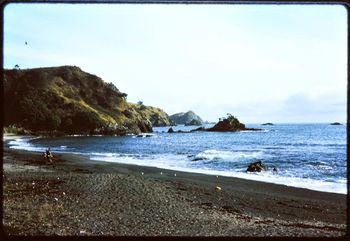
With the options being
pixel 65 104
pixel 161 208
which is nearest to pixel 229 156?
pixel 161 208

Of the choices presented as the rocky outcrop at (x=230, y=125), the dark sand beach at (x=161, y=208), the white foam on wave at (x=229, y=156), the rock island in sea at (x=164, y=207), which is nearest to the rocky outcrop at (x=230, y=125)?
the rocky outcrop at (x=230, y=125)

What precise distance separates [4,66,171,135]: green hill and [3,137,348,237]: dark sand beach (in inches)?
2392

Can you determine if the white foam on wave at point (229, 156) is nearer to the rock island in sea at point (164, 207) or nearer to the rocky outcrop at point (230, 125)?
the rock island in sea at point (164, 207)

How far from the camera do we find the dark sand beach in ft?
28.7

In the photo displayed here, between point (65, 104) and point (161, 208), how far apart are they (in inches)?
2900

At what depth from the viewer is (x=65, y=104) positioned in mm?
81125

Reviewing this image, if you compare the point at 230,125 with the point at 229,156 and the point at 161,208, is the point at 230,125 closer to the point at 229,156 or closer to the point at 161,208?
the point at 229,156

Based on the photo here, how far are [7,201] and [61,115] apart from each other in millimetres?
69374

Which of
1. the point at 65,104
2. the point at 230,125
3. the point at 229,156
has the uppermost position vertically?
the point at 65,104

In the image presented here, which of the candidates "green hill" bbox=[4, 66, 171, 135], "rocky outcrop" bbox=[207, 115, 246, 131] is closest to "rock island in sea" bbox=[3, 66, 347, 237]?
"green hill" bbox=[4, 66, 171, 135]

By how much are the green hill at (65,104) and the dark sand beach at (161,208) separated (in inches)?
2392
